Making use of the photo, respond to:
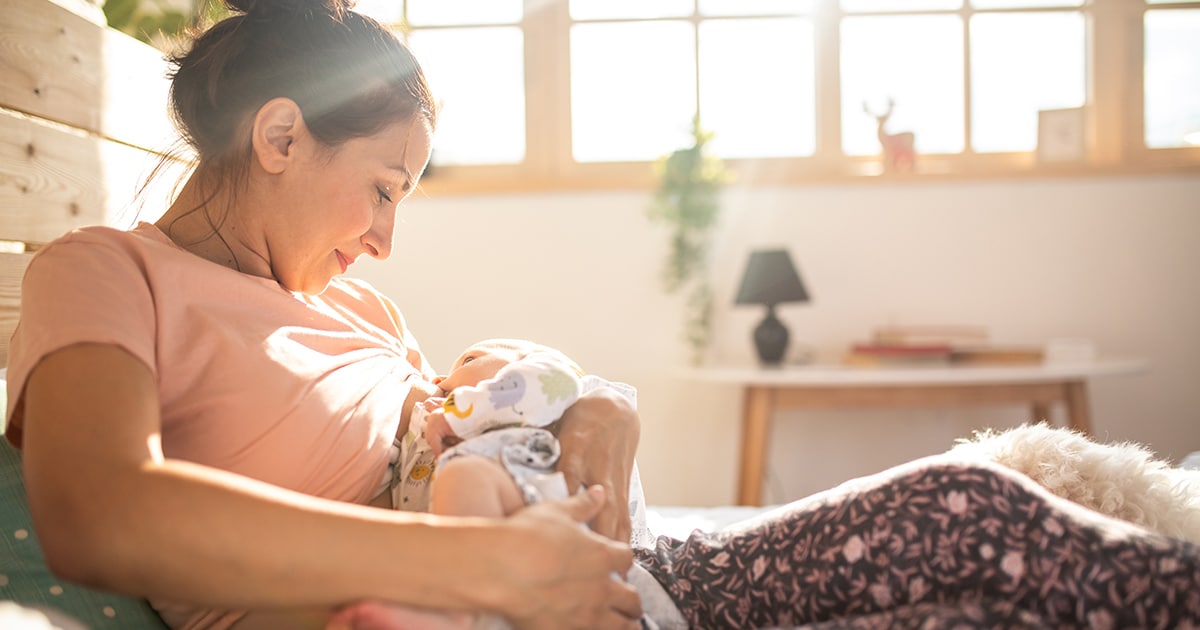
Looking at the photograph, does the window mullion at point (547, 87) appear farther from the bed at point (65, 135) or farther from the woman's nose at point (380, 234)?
the woman's nose at point (380, 234)

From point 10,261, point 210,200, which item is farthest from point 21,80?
point 210,200

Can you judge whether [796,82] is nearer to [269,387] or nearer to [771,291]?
[771,291]

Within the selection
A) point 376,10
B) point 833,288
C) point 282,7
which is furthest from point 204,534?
point 833,288

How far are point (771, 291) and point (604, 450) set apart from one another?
203 cm

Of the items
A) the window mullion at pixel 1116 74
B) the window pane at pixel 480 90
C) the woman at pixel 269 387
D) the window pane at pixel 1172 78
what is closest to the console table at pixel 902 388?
the window mullion at pixel 1116 74

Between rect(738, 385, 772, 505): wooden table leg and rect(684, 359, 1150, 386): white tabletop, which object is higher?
rect(684, 359, 1150, 386): white tabletop

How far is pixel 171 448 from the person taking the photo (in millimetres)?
1033

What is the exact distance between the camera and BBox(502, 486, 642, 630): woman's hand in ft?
2.72

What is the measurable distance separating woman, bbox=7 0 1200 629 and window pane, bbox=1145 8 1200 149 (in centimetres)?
308

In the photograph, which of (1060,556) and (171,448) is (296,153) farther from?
(1060,556)

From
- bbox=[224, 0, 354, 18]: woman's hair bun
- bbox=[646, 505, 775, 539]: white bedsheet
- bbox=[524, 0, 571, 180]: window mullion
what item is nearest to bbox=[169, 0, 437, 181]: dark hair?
bbox=[224, 0, 354, 18]: woman's hair bun

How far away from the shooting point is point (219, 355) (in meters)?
1.06

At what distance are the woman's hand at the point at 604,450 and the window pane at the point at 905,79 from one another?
2.59 meters

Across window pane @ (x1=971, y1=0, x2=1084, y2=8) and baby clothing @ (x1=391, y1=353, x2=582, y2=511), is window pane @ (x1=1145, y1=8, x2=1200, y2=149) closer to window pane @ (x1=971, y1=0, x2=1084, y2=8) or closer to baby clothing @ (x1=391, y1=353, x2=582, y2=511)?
window pane @ (x1=971, y1=0, x2=1084, y2=8)
